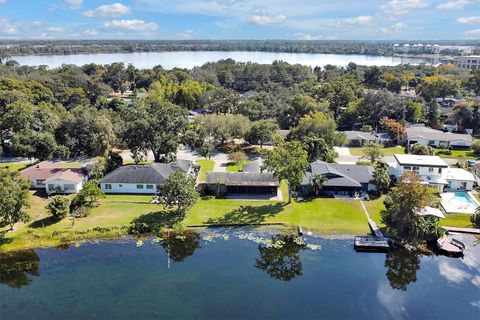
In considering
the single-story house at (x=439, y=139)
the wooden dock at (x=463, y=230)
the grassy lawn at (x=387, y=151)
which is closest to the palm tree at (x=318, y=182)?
the wooden dock at (x=463, y=230)

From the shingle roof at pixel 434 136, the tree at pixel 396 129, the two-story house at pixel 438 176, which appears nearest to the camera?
the two-story house at pixel 438 176

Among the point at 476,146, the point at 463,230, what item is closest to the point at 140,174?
the point at 463,230

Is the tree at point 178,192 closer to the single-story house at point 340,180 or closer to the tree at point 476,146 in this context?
the single-story house at point 340,180

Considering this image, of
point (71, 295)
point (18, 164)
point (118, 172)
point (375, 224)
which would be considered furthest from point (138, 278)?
point (18, 164)

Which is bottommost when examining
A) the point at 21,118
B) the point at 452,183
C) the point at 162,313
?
the point at 162,313

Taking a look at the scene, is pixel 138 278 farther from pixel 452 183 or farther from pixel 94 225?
pixel 452 183

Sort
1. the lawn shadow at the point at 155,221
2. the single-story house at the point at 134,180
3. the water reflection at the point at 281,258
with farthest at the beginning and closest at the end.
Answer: the single-story house at the point at 134,180 → the lawn shadow at the point at 155,221 → the water reflection at the point at 281,258
